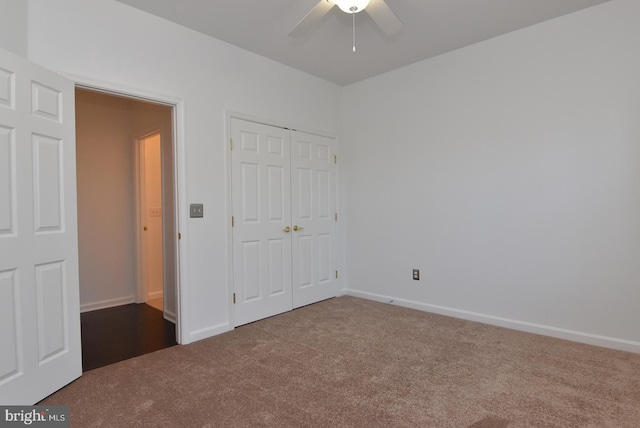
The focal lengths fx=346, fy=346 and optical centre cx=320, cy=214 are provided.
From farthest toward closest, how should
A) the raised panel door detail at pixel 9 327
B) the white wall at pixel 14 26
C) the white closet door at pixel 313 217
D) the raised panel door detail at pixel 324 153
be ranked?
the raised panel door detail at pixel 324 153 < the white closet door at pixel 313 217 < the white wall at pixel 14 26 < the raised panel door detail at pixel 9 327

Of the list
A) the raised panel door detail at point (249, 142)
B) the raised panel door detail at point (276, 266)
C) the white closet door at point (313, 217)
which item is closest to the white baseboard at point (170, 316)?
the raised panel door detail at point (276, 266)

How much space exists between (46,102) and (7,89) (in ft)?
0.80

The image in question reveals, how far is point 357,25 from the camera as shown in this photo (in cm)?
300

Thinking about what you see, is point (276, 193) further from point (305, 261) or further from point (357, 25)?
point (357, 25)

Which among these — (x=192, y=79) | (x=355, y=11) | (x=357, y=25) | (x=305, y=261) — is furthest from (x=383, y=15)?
(x=305, y=261)

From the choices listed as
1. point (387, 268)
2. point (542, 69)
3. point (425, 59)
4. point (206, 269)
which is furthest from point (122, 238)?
point (542, 69)

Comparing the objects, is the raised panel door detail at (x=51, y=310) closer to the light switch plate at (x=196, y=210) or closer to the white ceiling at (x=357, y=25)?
the light switch plate at (x=196, y=210)

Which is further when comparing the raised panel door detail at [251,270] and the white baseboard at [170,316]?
the white baseboard at [170,316]

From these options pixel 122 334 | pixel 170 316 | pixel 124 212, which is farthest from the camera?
pixel 124 212

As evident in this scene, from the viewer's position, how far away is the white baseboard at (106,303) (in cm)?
411

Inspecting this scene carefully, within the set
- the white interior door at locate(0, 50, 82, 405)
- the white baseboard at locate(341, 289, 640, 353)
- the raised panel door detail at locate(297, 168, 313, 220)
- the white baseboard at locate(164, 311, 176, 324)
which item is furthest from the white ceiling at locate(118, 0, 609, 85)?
the white baseboard at locate(164, 311, 176, 324)

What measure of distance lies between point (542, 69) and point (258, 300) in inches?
135

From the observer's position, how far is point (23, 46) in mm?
2211

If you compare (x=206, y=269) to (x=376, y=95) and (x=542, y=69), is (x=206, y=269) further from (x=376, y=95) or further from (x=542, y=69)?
(x=542, y=69)
